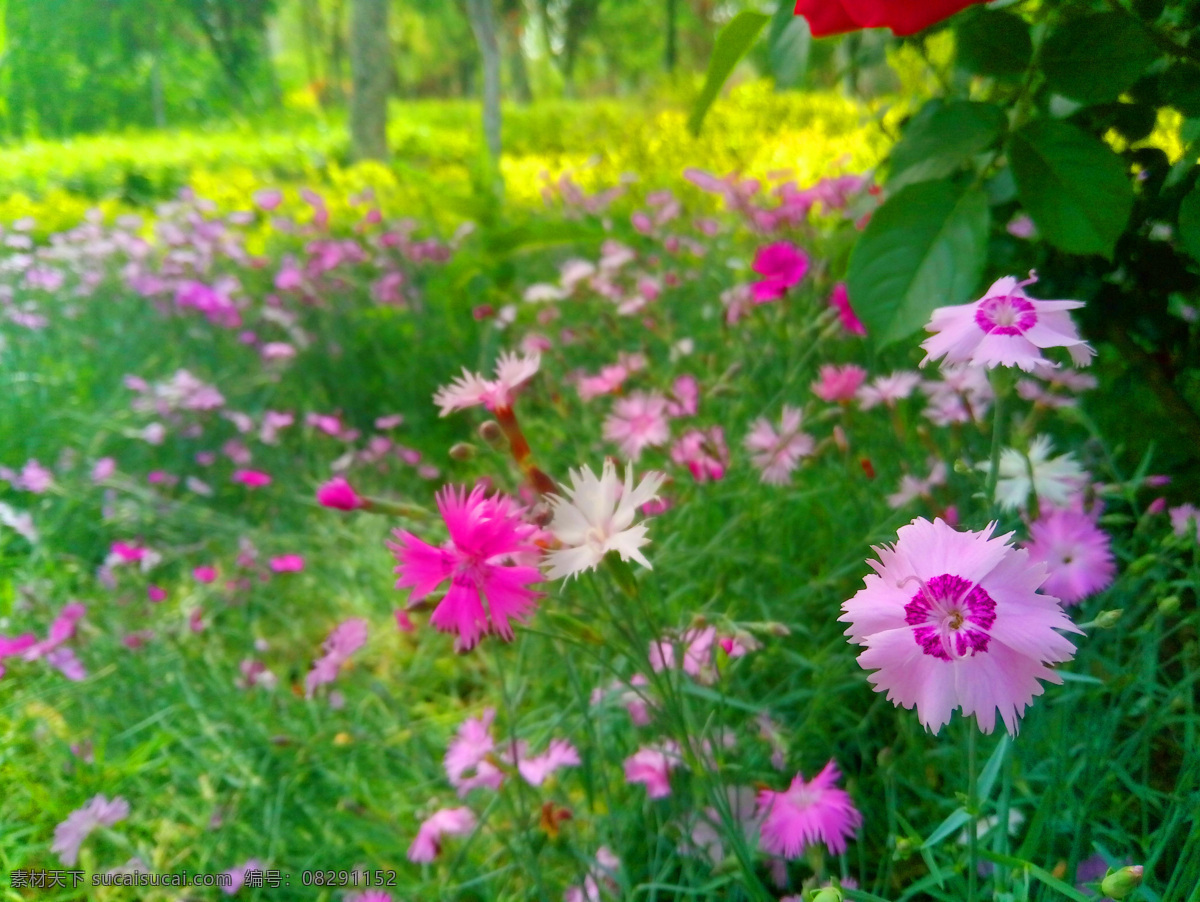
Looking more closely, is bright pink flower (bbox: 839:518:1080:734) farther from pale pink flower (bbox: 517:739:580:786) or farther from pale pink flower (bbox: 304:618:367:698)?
pale pink flower (bbox: 304:618:367:698)

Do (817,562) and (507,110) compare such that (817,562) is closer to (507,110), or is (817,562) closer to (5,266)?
(5,266)

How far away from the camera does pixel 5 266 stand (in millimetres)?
1685

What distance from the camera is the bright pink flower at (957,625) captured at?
254 millimetres

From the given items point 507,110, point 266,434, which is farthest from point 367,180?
point 507,110

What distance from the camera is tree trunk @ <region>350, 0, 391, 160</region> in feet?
11.8

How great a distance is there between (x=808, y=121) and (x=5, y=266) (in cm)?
390

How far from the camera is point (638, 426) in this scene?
773mm

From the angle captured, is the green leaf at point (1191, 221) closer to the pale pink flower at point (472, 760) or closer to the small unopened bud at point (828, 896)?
the small unopened bud at point (828, 896)

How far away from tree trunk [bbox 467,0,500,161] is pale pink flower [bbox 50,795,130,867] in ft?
5.35

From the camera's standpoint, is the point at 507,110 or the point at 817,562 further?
the point at 507,110

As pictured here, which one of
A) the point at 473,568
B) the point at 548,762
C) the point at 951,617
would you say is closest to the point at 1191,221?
the point at 951,617

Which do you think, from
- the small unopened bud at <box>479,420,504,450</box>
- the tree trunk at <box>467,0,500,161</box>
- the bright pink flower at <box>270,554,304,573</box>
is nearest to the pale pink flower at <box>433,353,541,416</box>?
the small unopened bud at <box>479,420,504,450</box>

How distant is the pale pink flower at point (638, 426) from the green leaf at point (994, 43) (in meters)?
0.39

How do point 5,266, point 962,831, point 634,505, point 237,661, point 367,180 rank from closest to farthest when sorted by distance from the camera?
1. point 634,505
2. point 962,831
3. point 237,661
4. point 5,266
5. point 367,180
